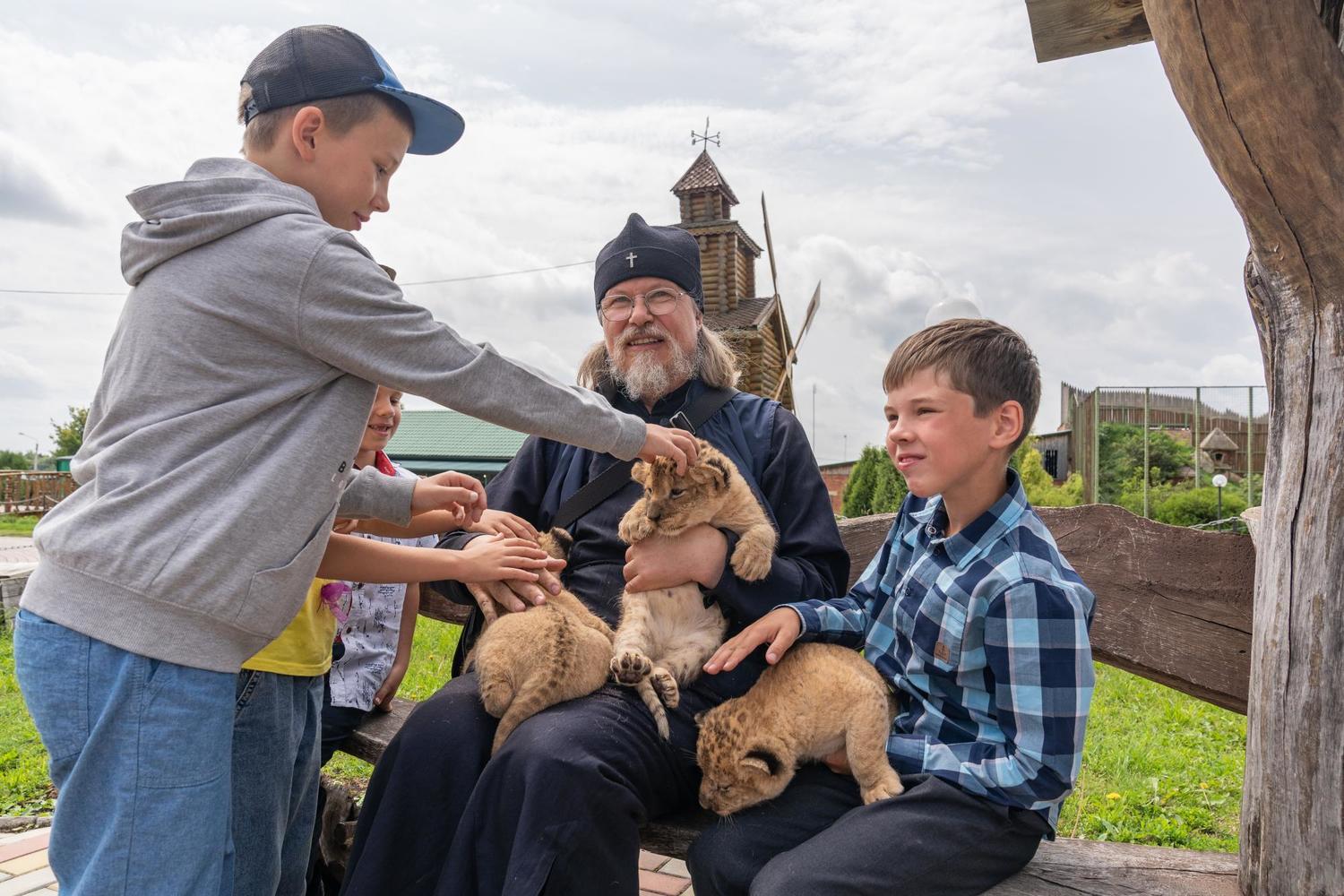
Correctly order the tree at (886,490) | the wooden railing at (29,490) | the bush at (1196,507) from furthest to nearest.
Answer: the wooden railing at (29,490) → the bush at (1196,507) → the tree at (886,490)

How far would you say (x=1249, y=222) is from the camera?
273 centimetres

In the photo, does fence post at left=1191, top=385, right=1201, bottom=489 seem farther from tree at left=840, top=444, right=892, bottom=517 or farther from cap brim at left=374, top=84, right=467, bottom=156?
cap brim at left=374, top=84, right=467, bottom=156

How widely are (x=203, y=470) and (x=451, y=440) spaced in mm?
22955

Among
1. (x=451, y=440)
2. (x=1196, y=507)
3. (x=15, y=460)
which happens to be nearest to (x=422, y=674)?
→ (x=1196, y=507)

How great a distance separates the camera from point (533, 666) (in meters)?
3.10

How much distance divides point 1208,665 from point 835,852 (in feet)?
5.67

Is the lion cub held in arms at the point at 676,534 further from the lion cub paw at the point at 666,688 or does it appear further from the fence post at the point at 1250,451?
the fence post at the point at 1250,451

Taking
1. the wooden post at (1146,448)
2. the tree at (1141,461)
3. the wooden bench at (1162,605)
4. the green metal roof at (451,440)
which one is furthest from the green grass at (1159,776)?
the green metal roof at (451,440)

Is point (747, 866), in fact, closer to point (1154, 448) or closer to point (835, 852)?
point (835, 852)

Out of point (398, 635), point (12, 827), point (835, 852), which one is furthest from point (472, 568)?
point (12, 827)

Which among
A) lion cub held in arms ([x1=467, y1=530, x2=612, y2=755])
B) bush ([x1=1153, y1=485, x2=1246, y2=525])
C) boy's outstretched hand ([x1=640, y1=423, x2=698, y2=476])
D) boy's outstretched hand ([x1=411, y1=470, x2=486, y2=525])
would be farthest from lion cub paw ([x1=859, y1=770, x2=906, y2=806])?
bush ([x1=1153, y1=485, x2=1246, y2=525])

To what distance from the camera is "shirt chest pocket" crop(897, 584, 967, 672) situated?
2.72m

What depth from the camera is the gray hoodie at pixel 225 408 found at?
231 centimetres

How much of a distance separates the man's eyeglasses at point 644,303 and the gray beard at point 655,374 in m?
0.11
